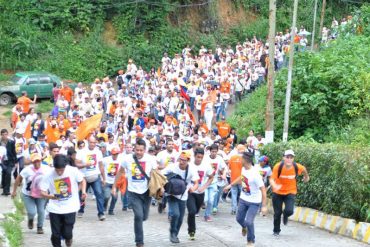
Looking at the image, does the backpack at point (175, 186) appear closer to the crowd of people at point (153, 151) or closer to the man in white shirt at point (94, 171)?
the crowd of people at point (153, 151)

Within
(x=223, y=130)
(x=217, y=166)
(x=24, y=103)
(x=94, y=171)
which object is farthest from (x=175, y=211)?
(x=24, y=103)

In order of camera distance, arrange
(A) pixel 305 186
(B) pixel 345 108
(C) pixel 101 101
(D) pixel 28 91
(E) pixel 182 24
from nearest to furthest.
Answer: (A) pixel 305 186 < (B) pixel 345 108 < (C) pixel 101 101 < (D) pixel 28 91 < (E) pixel 182 24

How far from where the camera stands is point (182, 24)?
142ft

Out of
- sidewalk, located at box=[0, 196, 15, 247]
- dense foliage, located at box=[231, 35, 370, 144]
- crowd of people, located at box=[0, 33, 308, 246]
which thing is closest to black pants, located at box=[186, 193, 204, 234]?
crowd of people, located at box=[0, 33, 308, 246]

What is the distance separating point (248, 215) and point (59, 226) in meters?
3.14

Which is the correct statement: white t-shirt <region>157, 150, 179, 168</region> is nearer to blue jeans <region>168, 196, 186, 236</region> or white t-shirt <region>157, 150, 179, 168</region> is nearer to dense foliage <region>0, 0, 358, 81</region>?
blue jeans <region>168, 196, 186, 236</region>

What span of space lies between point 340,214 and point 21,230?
629 cm

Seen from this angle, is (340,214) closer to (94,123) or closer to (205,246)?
(205,246)

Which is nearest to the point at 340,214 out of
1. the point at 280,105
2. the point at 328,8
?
the point at 280,105

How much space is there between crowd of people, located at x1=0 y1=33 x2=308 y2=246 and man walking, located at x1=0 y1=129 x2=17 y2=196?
1.0 inches

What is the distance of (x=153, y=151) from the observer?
682 inches

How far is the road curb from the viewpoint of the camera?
14.1 m

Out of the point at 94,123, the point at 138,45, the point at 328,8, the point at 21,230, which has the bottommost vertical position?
the point at 21,230

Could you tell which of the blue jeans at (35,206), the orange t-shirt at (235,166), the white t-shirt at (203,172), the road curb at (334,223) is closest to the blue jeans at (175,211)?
the white t-shirt at (203,172)
